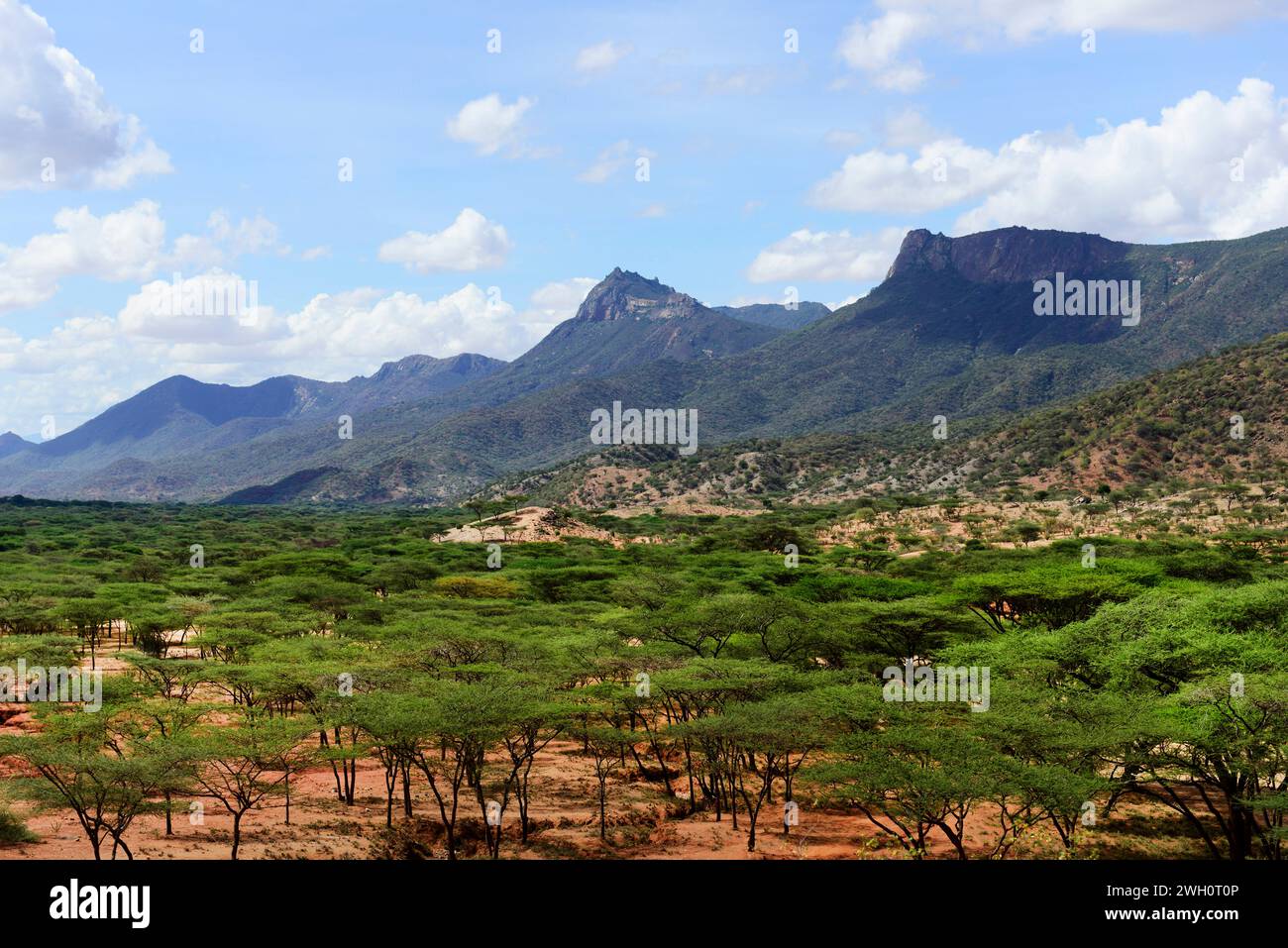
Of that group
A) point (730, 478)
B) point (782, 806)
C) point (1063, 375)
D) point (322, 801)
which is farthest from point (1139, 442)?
point (322, 801)

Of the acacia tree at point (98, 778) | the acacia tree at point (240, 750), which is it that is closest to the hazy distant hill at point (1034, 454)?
the acacia tree at point (240, 750)

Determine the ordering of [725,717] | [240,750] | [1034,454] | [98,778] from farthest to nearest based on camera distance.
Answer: [1034,454]
[725,717]
[240,750]
[98,778]

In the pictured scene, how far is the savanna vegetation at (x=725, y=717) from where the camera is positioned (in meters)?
21.2

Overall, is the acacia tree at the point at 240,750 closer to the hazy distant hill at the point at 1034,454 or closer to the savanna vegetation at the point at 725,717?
the savanna vegetation at the point at 725,717

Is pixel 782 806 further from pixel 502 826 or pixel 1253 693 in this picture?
pixel 1253 693

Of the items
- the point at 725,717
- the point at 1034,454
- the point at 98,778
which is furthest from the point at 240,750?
the point at 1034,454

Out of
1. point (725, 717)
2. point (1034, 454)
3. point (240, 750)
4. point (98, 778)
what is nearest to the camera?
point (98, 778)

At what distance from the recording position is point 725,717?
24312 mm

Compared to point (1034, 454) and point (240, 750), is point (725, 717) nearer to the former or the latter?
point (240, 750)

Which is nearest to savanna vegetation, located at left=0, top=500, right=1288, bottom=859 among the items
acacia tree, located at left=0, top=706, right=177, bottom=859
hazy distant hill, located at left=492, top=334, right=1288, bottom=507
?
acacia tree, located at left=0, top=706, right=177, bottom=859

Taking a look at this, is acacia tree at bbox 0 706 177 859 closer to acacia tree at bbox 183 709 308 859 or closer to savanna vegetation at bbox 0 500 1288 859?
savanna vegetation at bbox 0 500 1288 859

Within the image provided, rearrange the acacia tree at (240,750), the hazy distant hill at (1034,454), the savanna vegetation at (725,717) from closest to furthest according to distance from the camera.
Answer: the savanna vegetation at (725,717)
the acacia tree at (240,750)
the hazy distant hill at (1034,454)

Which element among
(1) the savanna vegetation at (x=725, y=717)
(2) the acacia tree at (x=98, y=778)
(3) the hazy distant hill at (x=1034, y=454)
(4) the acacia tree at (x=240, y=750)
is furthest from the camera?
(3) the hazy distant hill at (x=1034, y=454)

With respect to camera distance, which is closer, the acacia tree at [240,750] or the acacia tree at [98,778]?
the acacia tree at [98,778]
